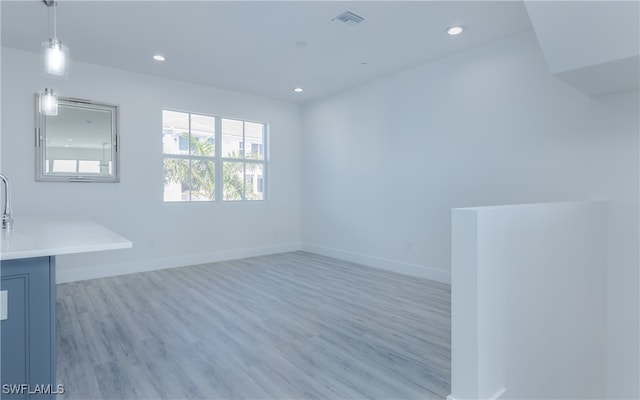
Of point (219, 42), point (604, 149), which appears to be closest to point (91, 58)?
point (219, 42)

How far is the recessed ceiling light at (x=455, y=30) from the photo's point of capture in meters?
3.39

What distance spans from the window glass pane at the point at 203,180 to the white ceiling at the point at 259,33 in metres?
1.35

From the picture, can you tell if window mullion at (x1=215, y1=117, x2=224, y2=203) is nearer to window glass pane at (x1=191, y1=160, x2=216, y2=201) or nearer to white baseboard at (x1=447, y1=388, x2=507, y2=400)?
window glass pane at (x1=191, y1=160, x2=216, y2=201)

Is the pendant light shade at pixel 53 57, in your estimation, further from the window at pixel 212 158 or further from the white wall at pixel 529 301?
the window at pixel 212 158

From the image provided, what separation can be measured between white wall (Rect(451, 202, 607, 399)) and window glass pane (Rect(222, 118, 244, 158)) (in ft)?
15.3

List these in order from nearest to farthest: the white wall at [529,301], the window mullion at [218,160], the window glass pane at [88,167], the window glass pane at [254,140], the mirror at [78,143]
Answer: the white wall at [529,301]
the mirror at [78,143]
the window glass pane at [88,167]
the window mullion at [218,160]
the window glass pane at [254,140]

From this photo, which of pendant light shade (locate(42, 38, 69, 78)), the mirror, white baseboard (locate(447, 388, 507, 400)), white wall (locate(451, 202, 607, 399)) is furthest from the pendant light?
white baseboard (locate(447, 388, 507, 400))

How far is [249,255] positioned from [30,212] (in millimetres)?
2948

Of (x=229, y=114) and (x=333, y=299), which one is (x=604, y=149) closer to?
(x=333, y=299)

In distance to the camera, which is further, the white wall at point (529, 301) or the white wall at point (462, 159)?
the white wall at point (462, 159)

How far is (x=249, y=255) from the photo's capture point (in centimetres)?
585

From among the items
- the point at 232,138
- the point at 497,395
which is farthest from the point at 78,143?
the point at 497,395

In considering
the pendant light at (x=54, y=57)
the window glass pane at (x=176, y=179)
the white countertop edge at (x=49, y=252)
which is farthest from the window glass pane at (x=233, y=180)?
the white countertop edge at (x=49, y=252)

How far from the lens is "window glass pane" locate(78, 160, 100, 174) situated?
4.36 m
